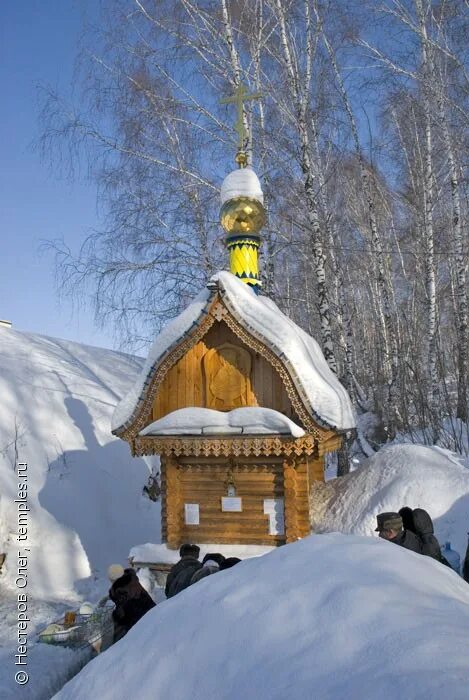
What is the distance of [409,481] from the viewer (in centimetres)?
744

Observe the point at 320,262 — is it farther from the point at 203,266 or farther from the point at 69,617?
the point at 69,617

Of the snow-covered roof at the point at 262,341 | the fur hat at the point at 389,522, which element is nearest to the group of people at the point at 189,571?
the fur hat at the point at 389,522

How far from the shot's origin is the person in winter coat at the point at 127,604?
4.48 m

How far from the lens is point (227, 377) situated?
23.9ft

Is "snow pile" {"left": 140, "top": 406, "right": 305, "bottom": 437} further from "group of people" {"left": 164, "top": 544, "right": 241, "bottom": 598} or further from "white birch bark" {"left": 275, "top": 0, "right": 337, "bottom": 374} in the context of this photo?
"white birch bark" {"left": 275, "top": 0, "right": 337, "bottom": 374}

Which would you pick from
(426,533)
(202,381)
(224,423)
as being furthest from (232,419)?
(426,533)

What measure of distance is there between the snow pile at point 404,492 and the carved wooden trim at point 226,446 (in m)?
1.30

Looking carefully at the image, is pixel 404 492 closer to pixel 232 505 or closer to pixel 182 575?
pixel 232 505

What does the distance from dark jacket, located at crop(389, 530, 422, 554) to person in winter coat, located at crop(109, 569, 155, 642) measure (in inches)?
86.5

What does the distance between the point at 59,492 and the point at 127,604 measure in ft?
22.5

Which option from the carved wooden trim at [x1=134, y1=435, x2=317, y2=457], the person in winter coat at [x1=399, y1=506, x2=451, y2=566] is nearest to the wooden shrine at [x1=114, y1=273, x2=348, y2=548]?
the carved wooden trim at [x1=134, y1=435, x2=317, y2=457]

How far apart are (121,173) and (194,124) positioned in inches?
78.8

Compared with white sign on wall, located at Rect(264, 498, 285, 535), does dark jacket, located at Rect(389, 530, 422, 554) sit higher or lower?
higher

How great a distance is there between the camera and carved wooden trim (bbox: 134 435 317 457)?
6730 mm
